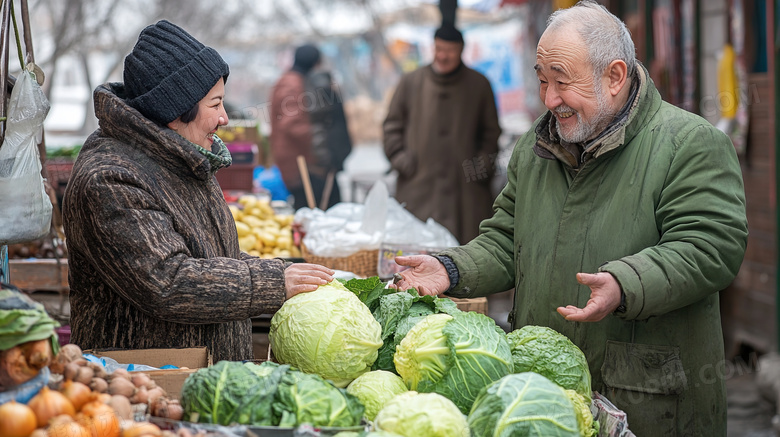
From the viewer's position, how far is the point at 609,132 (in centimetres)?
274

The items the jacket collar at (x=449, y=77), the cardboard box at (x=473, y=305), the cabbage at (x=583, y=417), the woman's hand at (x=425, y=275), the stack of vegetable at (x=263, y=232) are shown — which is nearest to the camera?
the cabbage at (x=583, y=417)

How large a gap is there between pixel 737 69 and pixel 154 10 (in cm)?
1063

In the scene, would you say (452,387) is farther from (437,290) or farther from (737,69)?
(737,69)

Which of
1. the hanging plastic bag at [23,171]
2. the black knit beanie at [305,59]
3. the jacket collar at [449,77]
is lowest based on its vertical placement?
the hanging plastic bag at [23,171]

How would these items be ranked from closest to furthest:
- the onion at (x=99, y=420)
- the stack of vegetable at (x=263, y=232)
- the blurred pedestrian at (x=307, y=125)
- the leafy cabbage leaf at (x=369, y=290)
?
the onion at (x=99, y=420)
the leafy cabbage leaf at (x=369, y=290)
the stack of vegetable at (x=263, y=232)
the blurred pedestrian at (x=307, y=125)

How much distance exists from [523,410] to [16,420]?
3.78 ft

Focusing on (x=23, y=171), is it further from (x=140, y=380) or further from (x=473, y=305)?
(x=473, y=305)

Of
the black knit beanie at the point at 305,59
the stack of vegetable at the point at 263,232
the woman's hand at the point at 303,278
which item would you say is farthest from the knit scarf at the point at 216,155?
the black knit beanie at the point at 305,59

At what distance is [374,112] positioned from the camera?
1895 centimetres


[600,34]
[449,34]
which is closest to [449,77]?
[449,34]

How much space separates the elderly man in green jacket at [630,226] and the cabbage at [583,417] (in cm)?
36

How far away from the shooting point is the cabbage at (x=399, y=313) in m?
2.47

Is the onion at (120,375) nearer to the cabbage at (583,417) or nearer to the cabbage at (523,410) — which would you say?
the cabbage at (523,410)

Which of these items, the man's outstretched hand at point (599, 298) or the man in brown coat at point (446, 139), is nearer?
the man's outstretched hand at point (599, 298)
